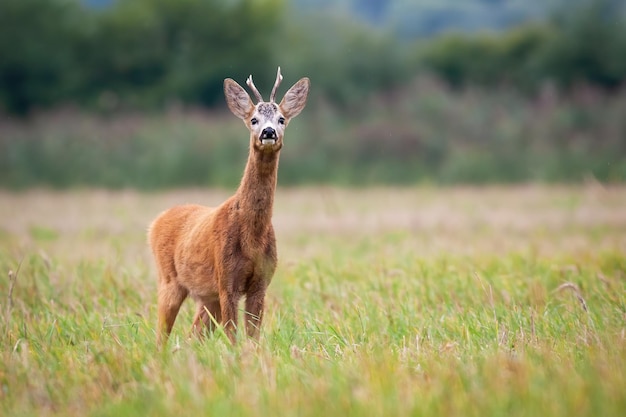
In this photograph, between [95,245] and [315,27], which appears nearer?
[95,245]

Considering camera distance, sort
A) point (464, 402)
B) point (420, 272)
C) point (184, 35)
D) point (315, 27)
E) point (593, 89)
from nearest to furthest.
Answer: point (464, 402) → point (420, 272) → point (593, 89) → point (184, 35) → point (315, 27)

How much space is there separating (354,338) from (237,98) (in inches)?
78.6

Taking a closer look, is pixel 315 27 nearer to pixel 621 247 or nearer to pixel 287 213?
pixel 287 213

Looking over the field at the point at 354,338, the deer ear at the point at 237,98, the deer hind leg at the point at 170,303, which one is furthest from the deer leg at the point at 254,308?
the deer ear at the point at 237,98

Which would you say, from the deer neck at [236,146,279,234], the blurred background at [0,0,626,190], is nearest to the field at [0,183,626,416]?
the deer neck at [236,146,279,234]

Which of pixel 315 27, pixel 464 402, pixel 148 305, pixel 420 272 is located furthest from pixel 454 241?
pixel 315 27

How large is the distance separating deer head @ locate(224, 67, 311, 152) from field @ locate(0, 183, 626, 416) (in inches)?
47.3

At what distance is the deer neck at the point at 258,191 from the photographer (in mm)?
6398

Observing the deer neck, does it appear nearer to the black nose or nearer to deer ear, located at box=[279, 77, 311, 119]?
the black nose

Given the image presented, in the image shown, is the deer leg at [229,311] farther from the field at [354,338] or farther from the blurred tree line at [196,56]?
the blurred tree line at [196,56]

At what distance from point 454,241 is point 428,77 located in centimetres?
1533

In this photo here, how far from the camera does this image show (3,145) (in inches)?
869

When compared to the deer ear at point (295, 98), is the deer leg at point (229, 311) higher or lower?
lower

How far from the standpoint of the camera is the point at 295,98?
7008 millimetres
